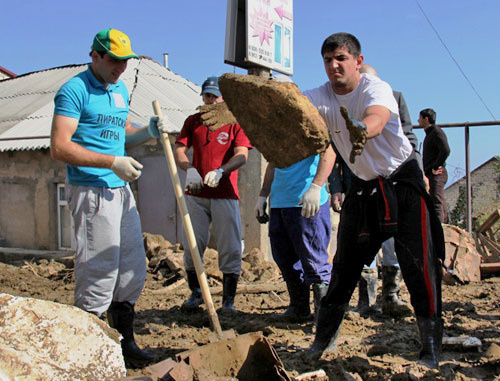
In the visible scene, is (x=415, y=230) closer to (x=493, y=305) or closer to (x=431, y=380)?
(x=431, y=380)

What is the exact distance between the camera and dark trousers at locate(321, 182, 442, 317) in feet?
9.16

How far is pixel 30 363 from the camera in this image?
6.69 ft

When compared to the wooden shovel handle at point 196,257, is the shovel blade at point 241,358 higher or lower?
lower

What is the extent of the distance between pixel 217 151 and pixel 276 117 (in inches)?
68.1

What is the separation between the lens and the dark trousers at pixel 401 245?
2793mm

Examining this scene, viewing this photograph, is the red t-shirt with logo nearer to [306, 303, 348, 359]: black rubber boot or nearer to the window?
[306, 303, 348, 359]: black rubber boot

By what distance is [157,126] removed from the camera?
3365 millimetres

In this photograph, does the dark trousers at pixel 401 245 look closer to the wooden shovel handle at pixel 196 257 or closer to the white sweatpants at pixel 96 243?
the wooden shovel handle at pixel 196 257

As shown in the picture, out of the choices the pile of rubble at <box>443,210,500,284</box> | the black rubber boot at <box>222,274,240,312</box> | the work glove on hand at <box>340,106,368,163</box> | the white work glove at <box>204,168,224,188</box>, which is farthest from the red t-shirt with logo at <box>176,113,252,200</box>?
the pile of rubble at <box>443,210,500,284</box>

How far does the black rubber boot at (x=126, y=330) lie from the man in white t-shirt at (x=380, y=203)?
1076 mm

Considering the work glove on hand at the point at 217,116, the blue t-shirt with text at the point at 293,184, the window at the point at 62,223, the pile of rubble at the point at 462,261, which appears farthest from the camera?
the window at the point at 62,223

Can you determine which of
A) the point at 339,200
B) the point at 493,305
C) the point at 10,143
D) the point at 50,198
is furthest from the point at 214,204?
the point at 10,143

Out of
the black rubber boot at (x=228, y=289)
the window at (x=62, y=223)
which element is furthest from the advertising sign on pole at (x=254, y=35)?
the window at (x=62, y=223)

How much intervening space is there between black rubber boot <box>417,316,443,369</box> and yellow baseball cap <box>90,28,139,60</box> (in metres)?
2.27
